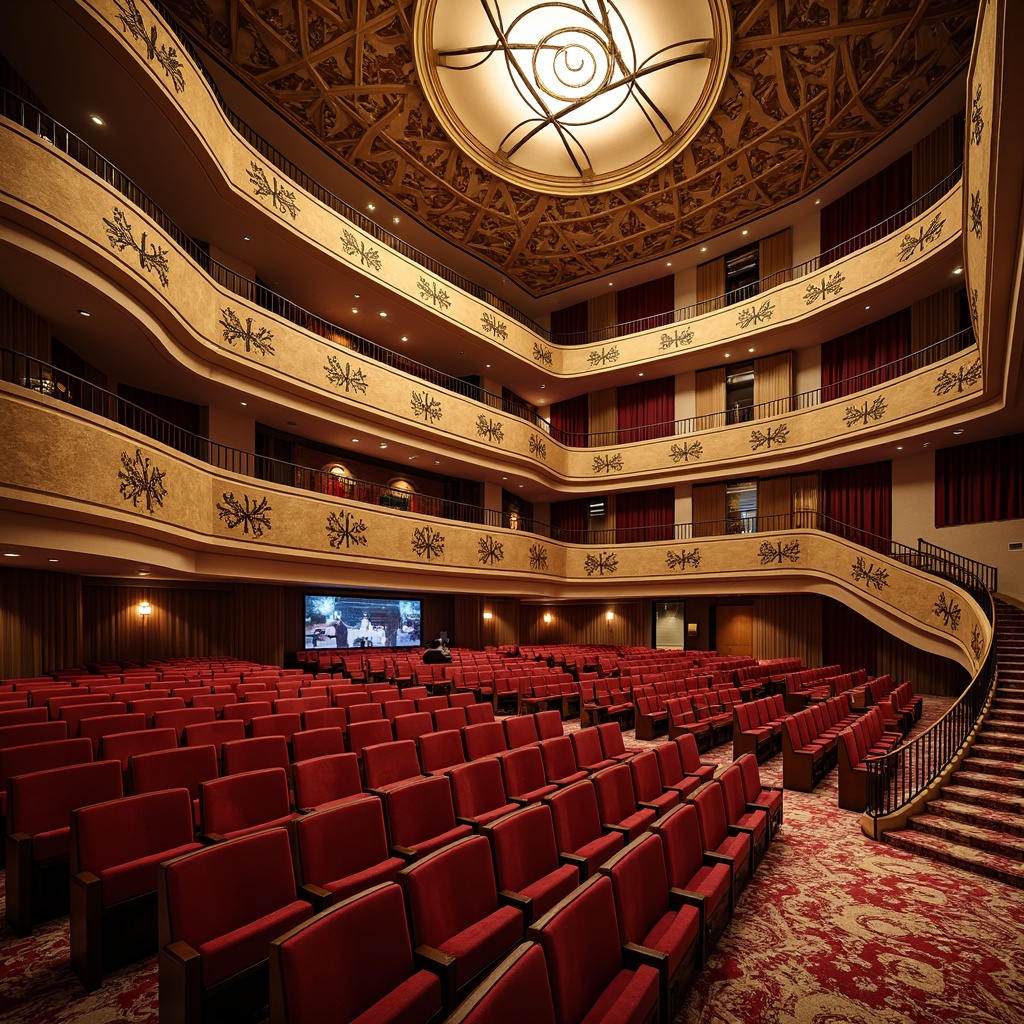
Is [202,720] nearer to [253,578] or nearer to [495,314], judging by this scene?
[253,578]

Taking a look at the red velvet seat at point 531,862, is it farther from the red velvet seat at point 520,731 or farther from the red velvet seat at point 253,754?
the red velvet seat at point 520,731

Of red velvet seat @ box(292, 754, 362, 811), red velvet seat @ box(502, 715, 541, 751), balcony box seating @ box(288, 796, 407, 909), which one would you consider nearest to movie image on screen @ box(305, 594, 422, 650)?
red velvet seat @ box(502, 715, 541, 751)

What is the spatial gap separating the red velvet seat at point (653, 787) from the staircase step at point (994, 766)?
127 inches

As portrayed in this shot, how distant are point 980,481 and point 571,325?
12.2 m

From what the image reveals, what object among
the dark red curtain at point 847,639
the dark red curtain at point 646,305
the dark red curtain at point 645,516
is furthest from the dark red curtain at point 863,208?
the dark red curtain at point 847,639

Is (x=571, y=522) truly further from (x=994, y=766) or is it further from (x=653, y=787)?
(x=653, y=787)

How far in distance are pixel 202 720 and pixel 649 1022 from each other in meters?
4.38

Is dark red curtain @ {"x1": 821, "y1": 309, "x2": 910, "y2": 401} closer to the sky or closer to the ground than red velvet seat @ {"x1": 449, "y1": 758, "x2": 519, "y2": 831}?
closer to the sky

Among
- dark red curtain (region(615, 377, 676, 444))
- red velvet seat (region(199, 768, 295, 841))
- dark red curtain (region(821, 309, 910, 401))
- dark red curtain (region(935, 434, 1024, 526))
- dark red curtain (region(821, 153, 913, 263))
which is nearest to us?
red velvet seat (region(199, 768, 295, 841))

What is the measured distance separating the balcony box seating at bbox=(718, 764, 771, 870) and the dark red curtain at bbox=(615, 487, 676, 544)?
13347 mm

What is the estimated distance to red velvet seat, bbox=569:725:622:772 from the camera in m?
5.17

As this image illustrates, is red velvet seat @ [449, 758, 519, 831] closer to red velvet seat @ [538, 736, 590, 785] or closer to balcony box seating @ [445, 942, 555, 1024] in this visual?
red velvet seat @ [538, 736, 590, 785]

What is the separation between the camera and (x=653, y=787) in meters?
4.53

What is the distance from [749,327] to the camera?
52.5 feet
